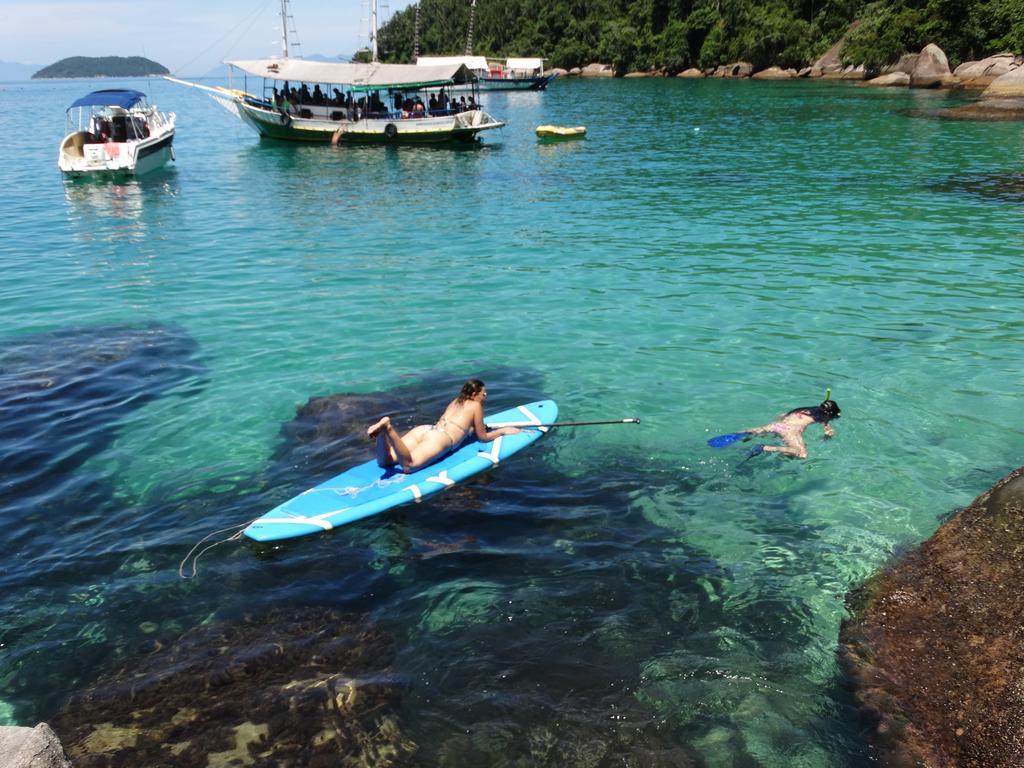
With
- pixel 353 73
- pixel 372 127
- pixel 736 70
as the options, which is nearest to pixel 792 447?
pixel 372 127

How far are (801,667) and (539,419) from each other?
187 inches

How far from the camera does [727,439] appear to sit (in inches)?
372

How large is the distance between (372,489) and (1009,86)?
51.6 metres

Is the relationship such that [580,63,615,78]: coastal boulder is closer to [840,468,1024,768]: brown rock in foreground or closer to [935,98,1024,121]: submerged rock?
[935,98,1024,121]: submerged rock

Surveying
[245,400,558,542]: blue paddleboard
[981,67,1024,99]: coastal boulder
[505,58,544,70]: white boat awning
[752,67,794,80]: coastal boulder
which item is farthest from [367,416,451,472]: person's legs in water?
[505,58,544,70]: white boat awning

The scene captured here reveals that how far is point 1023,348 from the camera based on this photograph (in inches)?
471

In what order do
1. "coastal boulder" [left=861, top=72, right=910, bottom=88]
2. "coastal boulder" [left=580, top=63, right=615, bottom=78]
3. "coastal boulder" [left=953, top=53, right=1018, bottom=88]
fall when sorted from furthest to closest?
"coastal boulder" [left=580, top=63, right=615, bottom=78]
"coastal boulder" [left=861, top=72, right=910, bottom=88]
"coastal boulder" [left=953, top=53, right=1018, bottom=88]

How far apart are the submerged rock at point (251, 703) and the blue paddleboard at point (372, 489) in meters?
1.39

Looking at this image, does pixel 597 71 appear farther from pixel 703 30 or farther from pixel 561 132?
pixel 561 132

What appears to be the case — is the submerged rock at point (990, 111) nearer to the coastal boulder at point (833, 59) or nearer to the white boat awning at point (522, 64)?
the coastal boulder at point (833, 59)

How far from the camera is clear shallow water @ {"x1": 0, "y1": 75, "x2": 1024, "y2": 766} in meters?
6.10

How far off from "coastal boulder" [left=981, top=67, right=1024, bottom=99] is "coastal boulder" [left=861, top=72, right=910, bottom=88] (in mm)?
15301

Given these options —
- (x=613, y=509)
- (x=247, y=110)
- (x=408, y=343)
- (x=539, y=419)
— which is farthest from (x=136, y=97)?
(x=613, y=509)

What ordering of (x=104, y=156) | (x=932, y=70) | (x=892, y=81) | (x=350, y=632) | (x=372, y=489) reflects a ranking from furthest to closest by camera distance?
(x=892, y=81), (x=932, y=70), (x=104, y=156), (x=372, y=489), (x=350, y=632)
